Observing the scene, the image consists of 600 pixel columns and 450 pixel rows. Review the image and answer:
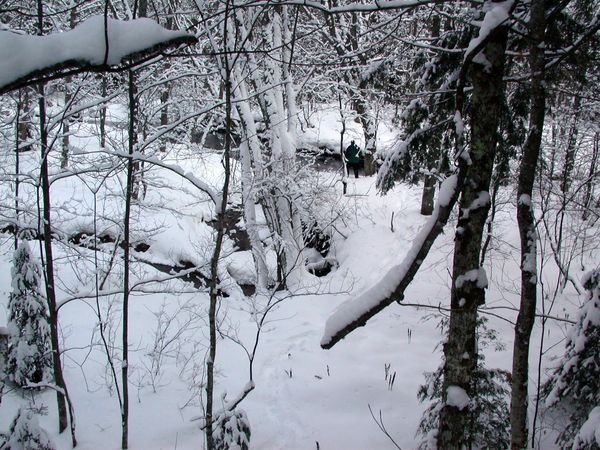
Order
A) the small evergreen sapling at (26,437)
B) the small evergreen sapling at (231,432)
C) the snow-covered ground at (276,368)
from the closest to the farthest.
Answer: the small evergreen sapling at (26,437) → the small evergreen sapling at (231,432) → the snow-covered ground at (276,368)

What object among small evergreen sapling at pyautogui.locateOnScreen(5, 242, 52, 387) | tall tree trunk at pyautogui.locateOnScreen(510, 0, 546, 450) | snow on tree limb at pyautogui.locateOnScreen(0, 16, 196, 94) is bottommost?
small evergreen sapling at pyautogui.locateOnScreen(5, 242, 52, 387)

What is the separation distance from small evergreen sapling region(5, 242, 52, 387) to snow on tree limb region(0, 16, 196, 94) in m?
6.67

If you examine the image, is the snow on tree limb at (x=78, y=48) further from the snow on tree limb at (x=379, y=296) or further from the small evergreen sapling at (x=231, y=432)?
the small evergreen sapling at (x=231, y=432)

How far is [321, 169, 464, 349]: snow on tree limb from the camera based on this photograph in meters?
1.40

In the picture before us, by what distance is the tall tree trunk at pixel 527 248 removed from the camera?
3137 mm

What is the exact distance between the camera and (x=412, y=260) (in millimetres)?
1592

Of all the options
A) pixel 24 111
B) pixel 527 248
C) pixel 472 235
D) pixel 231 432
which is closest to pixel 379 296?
pixel 472 235

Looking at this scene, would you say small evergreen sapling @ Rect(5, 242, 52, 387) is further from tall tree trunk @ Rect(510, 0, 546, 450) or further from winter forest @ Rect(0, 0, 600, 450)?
tall tree trunk @ Rect(510, 0, 546, 450)

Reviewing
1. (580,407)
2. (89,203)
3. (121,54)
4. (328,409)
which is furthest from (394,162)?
(89,203)

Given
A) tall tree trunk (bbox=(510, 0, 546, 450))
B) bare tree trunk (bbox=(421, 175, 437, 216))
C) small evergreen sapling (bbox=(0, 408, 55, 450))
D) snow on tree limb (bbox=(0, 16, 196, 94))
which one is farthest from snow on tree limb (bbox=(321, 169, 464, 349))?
bare tree trunk (bbox=(421, 175, 437, 216))

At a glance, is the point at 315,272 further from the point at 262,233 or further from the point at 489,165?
the point at 489,165

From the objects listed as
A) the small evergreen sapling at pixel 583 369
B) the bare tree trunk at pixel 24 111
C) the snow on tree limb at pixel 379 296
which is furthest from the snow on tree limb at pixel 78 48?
the bare tree trunk at pixel 24 111

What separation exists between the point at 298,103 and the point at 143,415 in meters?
11.7

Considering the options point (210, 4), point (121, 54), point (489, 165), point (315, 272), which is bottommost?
point (315, 272)
